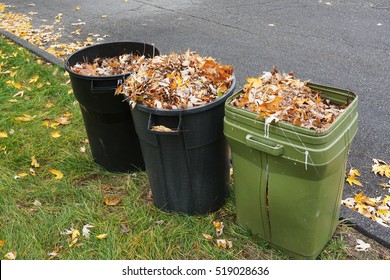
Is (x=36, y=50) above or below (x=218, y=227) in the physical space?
below

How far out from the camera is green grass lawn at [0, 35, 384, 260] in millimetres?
2771

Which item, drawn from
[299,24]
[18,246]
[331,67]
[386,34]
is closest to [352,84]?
[331,67]

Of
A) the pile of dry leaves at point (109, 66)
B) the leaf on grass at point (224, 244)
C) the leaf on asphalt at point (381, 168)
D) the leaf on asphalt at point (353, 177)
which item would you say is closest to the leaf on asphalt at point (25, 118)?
the pile of dry leaves at point (109, 66)

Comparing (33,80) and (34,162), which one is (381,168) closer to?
(34,162)

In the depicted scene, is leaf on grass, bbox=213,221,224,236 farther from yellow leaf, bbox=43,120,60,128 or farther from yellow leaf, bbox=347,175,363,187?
yellow leaf, bbox=43,120,60,128

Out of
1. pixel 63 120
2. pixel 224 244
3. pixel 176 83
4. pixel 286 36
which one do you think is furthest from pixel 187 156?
pixel 286 36

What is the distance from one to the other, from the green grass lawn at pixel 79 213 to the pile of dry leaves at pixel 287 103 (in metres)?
0.88

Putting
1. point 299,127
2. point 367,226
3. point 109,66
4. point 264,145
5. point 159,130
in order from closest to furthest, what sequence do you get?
point 299,127 < point 264,145 < point 159,130 < point 367,226 < point 109,66

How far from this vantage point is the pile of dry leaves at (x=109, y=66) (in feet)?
10.6

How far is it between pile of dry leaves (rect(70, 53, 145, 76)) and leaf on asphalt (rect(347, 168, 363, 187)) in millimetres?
1827

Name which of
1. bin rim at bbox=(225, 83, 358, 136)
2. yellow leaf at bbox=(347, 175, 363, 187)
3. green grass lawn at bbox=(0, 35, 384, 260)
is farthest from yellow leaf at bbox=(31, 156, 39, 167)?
yellow leaf at bbox=(347, 175, 363, 187)

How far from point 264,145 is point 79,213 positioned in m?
1.53

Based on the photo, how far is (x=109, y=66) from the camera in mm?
3357

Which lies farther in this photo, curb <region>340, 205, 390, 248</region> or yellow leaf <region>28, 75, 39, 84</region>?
yellow leaf <region>28, 75, 39, 84</region>
